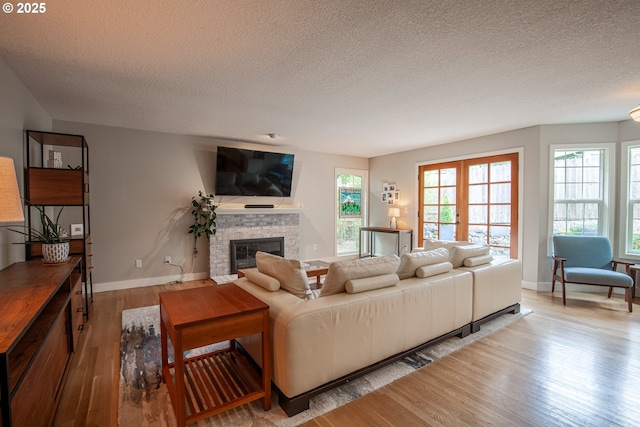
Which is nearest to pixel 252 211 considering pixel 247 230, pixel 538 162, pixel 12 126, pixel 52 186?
pixel 247 230

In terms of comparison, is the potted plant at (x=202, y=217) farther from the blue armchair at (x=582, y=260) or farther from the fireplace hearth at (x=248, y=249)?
the blue armchair at (x=582, y=260)

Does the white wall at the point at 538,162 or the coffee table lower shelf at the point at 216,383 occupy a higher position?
the white wall at the point at 538,162

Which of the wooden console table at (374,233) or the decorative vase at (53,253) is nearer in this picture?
the decorative vase at (53,253)

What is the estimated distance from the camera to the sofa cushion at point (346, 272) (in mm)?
2182

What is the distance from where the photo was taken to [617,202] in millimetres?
4289

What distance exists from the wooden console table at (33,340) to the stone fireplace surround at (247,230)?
2.58 m

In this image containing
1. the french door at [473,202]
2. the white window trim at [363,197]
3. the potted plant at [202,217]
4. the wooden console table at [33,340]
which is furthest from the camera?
the white window trim at [363,197]

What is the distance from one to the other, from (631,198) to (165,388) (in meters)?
5.99

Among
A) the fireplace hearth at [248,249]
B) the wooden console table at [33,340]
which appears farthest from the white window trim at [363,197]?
the wooden console table at [33,340]

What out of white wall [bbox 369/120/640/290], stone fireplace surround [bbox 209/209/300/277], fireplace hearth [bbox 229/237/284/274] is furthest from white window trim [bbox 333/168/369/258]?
white wall [bbox 369/120/640/290]

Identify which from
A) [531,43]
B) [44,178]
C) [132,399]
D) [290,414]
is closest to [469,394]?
[290,414]

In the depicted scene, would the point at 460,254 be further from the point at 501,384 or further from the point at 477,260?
the point at 501,384

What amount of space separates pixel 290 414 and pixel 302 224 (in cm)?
462

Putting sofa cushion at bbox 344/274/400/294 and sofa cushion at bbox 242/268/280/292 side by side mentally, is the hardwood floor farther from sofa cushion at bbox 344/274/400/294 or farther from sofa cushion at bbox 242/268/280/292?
sofa cushion at bbox 242/268/280/292
